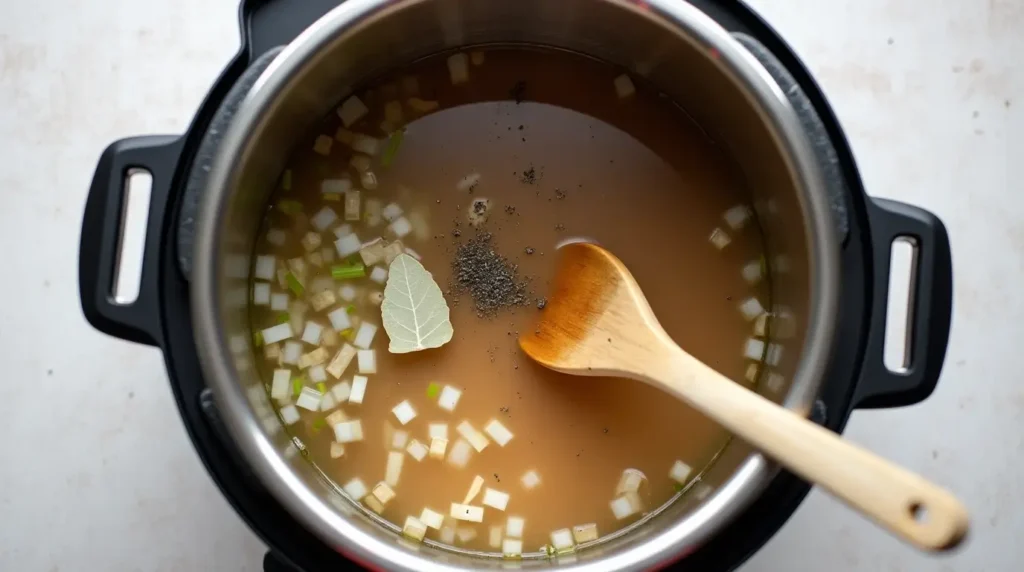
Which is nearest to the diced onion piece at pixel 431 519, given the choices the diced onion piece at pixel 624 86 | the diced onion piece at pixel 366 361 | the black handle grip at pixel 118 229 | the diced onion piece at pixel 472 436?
the diced onion piece at pixel 472 436

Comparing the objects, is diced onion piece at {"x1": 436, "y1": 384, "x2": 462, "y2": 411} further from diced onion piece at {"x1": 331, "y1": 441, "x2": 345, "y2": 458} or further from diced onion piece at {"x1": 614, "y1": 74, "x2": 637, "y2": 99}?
diced onion piece at {"x1": 614, "y1": 74, "x2": 637, "y2": 99}

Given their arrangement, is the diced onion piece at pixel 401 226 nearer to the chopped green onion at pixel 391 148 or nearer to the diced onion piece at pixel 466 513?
the chopped green onion at pixel 391 148

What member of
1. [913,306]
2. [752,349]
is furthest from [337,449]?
[913,306]

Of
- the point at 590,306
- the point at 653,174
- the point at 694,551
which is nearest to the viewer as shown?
the point at 694,551

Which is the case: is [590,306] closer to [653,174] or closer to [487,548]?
[653,174]

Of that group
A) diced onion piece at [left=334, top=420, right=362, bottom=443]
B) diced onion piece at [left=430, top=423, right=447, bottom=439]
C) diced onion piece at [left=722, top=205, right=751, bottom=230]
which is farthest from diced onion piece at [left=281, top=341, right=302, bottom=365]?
diced onion piece at [left=722, top=205, right=751, bottom=230]

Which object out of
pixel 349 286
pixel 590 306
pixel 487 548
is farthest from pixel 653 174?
pixel 487 548
